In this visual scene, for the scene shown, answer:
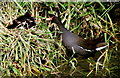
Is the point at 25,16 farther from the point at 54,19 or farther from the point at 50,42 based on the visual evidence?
the point at 50,42

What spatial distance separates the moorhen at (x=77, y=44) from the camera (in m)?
4.48

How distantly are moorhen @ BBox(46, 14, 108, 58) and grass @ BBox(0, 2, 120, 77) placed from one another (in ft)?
0.28

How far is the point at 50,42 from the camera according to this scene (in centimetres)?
441

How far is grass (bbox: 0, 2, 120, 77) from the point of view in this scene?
4062 mm

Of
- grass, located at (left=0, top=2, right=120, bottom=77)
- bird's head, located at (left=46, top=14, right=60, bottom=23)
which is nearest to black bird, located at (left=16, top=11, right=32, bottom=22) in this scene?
grass, located at (left=0, top=2, right=120, bottom=77)

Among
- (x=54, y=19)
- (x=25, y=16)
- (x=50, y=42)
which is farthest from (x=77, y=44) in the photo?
(x=25, y=16)

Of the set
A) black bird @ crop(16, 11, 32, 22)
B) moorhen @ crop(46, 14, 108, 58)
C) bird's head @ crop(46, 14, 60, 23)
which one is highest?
black bird @ crop(16, 11, 32, 22)

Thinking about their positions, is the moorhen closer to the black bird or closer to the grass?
the grass

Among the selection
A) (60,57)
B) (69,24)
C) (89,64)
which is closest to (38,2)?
(69,24)

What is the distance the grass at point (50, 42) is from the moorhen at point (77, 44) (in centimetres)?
9

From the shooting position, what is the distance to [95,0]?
15.4 feet

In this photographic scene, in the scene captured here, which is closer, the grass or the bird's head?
the grass

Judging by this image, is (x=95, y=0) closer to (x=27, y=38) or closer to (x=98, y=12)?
(x=98, y=12)

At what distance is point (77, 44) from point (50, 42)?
1.30 feet
